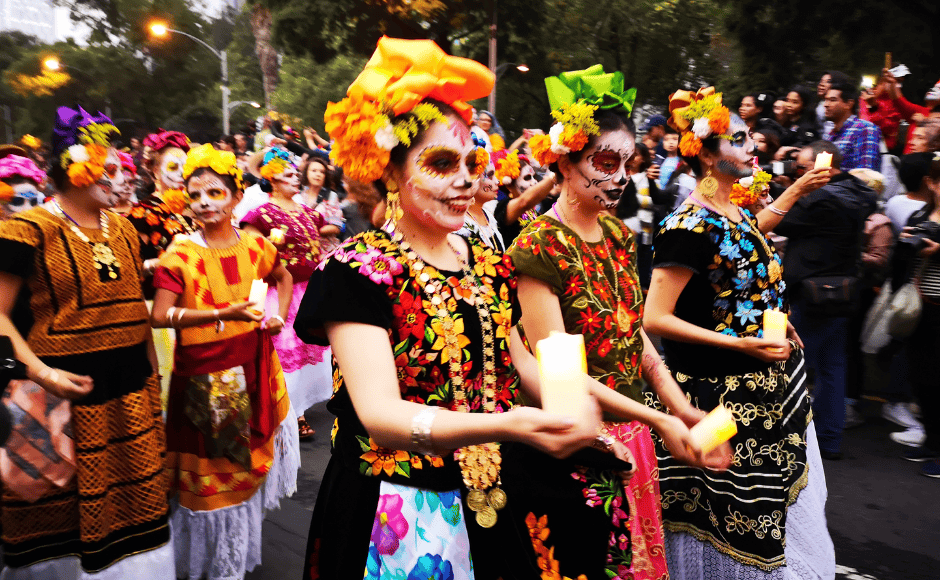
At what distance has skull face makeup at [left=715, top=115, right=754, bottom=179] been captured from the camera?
3.62 m

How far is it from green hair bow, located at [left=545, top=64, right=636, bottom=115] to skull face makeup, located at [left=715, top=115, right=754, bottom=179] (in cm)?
67

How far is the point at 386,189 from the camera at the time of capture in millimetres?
2439

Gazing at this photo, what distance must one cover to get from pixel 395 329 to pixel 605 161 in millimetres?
1293

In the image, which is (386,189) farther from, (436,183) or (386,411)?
(386,411)

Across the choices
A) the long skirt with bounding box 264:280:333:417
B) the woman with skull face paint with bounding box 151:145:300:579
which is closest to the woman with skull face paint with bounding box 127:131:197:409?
the woman with skull face paint with bounding box 151:145:300:579

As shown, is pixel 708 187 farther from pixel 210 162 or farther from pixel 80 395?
pixel 80 395

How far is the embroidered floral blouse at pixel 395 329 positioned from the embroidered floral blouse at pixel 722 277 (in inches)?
59.4

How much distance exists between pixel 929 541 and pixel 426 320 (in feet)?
13.9

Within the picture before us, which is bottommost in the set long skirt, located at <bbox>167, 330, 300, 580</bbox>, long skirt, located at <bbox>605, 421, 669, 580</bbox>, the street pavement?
the street pavement

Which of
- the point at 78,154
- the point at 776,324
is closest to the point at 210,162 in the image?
the point at 78,154

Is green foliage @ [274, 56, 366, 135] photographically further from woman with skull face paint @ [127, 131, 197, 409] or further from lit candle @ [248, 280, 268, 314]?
lit candle @ [248, 280, 268, 314]

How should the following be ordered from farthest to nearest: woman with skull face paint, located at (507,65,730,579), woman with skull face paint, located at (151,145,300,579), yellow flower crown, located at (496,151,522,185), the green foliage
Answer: the green foliage
yellow flower crown, located at (496,151,522,185)
woman with skull face paint, located at (151,145,300,579)
woman with skull face paint, located at (507,65,730,579)

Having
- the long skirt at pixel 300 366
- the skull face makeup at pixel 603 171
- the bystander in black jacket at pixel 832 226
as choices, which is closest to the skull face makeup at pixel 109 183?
the skull face makeup at pixel 603 171

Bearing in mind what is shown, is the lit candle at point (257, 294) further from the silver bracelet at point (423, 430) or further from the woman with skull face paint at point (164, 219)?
the silver bracelet at point (423, 430)
